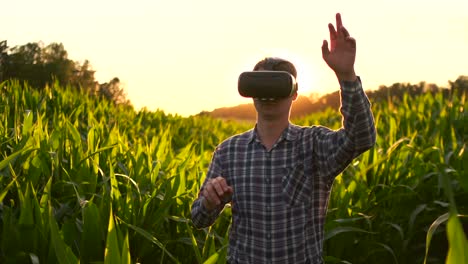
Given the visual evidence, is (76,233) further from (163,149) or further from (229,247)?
(163,149)

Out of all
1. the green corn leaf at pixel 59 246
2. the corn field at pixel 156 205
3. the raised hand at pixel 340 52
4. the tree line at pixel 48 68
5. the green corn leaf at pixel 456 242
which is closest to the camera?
the green corn leaf at pixel 456 242

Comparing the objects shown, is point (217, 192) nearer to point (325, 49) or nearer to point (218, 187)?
point (218, 187)

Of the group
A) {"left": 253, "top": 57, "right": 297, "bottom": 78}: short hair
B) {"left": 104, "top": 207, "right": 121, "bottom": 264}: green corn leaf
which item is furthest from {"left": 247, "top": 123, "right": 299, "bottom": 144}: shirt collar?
{"left": 104, "top": 207, "right": 121, "bottom": 264}: green corn leaf

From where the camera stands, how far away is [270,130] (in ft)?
6.26

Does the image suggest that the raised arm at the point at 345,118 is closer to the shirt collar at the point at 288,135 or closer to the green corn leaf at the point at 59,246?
the shirt collar at the point at 288,135

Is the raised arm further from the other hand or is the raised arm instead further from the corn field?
the corn field

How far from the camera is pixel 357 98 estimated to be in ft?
5.55

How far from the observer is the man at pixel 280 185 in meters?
1.83

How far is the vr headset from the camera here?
5.48 feet

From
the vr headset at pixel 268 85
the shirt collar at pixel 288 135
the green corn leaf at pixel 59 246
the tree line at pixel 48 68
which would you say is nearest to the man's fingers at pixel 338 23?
the vr headset at pixel 268 85

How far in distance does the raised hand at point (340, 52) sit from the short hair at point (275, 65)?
0.80ft

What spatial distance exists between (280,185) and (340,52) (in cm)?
48

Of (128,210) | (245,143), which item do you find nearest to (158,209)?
(128,210)

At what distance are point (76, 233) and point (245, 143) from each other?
0.85m
